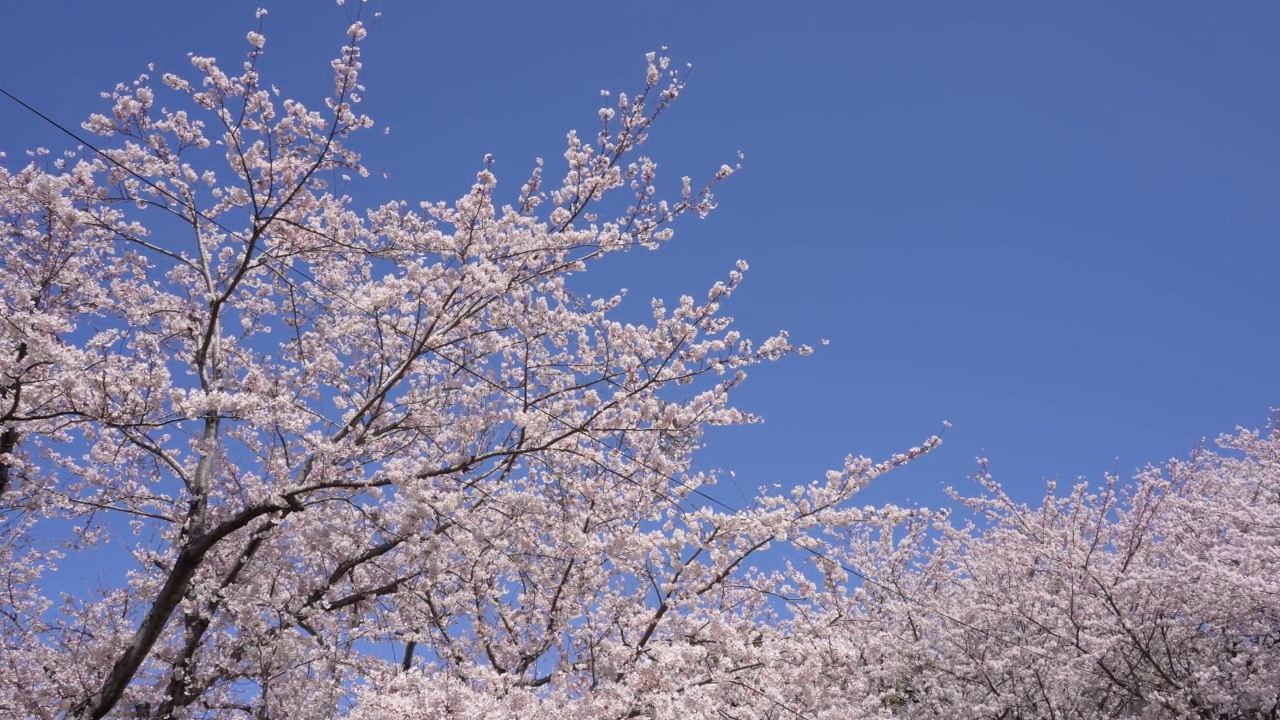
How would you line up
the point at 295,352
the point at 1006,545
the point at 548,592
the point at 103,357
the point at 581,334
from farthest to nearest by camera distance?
the point at 1006,545 → the point at 295,352 → the point at 581,334 → the point at 548,592 → the point at 103,357

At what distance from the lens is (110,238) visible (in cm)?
826

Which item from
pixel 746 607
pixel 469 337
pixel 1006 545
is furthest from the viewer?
pixel 1006 545

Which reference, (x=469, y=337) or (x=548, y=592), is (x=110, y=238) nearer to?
(x=469, y=337)

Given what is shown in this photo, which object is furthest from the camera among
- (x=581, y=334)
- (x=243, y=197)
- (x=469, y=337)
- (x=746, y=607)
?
(x=746, y=607)

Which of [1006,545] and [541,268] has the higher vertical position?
[541,268]

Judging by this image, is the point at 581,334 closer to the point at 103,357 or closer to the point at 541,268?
the point at 541,268

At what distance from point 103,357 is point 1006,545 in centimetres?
1215

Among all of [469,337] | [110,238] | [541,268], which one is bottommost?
[469,337]

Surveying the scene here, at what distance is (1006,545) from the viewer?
468 inches

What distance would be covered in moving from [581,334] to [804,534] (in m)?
3.25

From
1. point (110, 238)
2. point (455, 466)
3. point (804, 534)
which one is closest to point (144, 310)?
point (110, 238)

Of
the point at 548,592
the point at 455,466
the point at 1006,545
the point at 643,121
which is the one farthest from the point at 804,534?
the point at 1006,545

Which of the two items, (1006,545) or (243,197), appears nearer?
(243,197)

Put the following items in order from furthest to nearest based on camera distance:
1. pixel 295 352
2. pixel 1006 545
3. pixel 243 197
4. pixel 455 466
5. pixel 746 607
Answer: pixel 1006 545
pixel 746 607
pixel 295 352
pixel 243 197
pixel 455 466
